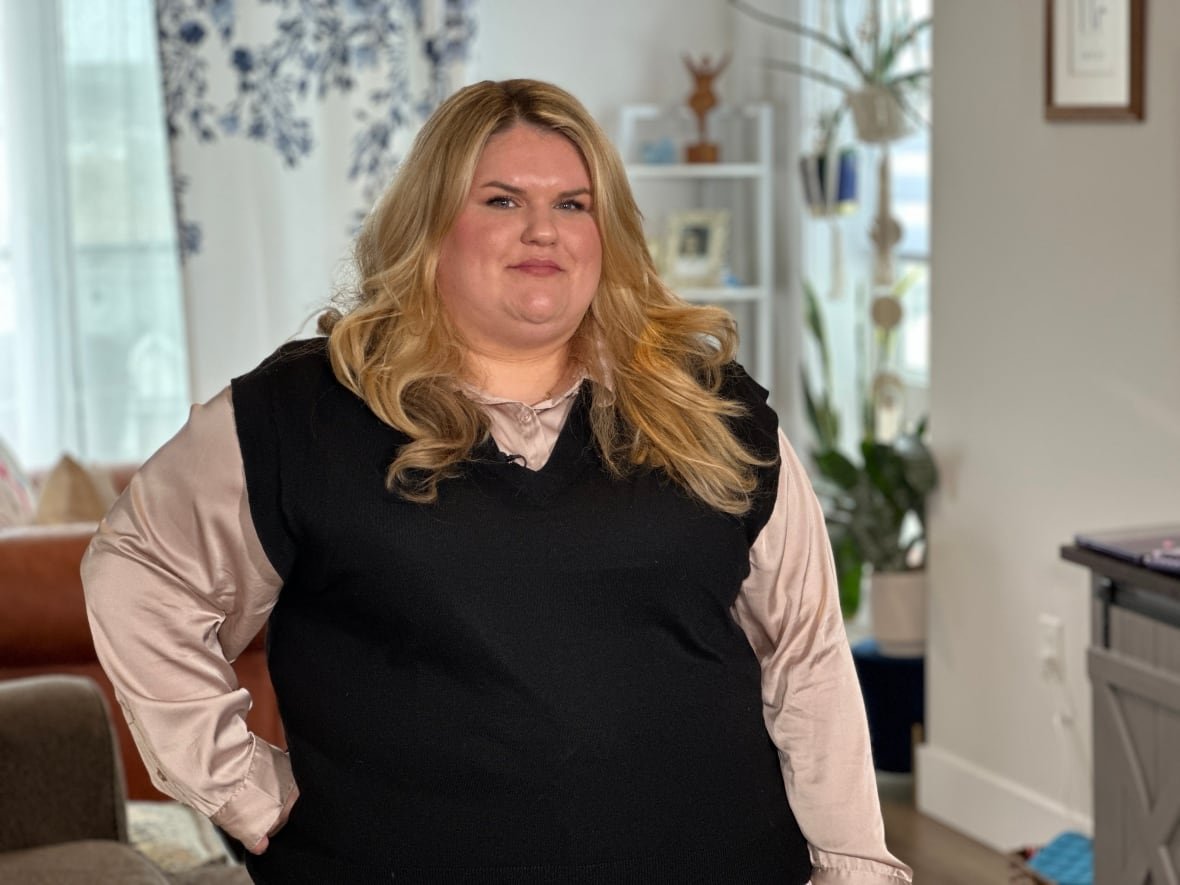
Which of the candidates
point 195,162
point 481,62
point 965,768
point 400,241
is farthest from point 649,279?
point 481,62

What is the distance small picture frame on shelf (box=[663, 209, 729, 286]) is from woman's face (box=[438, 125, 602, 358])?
3.26 metres

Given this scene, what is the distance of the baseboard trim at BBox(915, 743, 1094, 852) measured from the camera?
3.46 m

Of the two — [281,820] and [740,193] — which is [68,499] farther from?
[740,193]

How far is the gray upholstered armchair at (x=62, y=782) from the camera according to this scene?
6.58ft

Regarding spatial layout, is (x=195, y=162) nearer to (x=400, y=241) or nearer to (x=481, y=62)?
(x=481, y=62)

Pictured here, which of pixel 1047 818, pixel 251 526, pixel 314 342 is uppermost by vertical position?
pixel 314 342

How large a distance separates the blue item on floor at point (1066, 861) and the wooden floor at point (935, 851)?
0.26m

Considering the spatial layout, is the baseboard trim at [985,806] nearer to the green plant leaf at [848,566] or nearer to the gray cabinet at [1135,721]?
the green plant leaf at [848,566]

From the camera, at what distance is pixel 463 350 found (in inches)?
71.0

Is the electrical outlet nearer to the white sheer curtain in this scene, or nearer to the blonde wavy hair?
the blonde wavy hair

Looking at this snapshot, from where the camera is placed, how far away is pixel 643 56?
17.1 ft

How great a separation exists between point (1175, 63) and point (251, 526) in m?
1.98

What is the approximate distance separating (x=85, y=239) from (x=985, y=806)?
2.94m

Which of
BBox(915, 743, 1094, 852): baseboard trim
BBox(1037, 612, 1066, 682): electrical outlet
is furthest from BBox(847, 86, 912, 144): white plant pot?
BBox(915, 743, 1094, 852): baseboard trim
